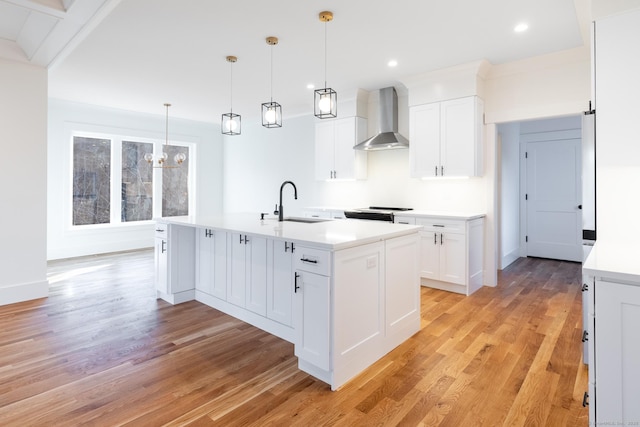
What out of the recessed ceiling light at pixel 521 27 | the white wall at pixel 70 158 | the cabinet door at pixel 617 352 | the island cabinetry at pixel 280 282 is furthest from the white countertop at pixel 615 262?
the white wall at pixel 70 158

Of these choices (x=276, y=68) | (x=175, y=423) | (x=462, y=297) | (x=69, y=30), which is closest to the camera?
(x=175, y=423)

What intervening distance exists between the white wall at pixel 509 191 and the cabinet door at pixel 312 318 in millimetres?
4149

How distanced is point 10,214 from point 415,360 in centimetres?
436

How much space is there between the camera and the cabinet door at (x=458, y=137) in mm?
4340

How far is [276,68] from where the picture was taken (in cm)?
442

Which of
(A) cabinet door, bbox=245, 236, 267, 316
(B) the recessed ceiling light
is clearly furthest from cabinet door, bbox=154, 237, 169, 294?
(B) the recessed ceiling light

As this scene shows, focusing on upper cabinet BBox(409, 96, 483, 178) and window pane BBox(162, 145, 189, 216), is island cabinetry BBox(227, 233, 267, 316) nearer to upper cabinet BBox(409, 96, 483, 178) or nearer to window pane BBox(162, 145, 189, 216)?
upper cabinet BBox(409, 96, 483, 178)

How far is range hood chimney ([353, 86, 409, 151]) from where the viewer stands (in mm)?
5000

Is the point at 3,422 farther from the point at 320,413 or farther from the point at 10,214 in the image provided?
the point at 10,214

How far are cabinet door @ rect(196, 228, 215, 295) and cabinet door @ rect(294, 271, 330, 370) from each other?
5.17 feet

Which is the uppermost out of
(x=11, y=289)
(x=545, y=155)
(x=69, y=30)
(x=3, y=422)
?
(x=69, y=30)

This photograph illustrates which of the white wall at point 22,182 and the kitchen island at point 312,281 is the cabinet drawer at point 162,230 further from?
the white wall at point 22,182

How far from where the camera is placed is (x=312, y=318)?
223 cm

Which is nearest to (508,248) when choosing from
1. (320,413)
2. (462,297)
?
(462,297)
